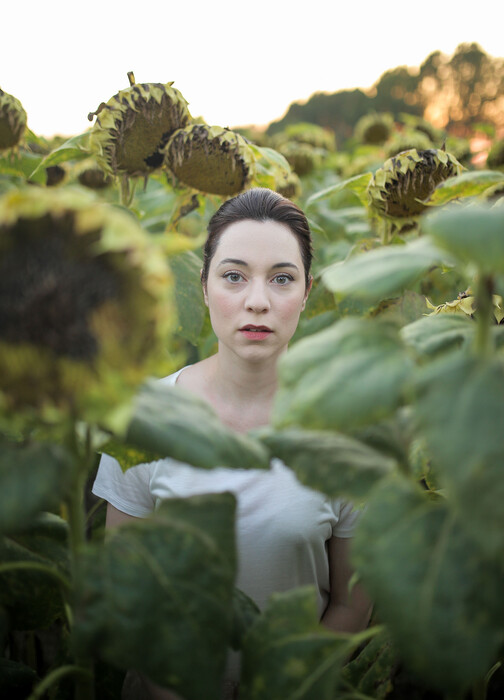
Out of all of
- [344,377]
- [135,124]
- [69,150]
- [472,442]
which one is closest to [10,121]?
[69,150]

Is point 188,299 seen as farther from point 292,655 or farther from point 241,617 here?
point 292,655

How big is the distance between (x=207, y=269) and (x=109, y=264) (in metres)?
1.19

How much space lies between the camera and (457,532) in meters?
0.63

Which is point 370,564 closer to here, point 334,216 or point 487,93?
point 334,216

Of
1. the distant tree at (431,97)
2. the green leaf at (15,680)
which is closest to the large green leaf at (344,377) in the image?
the green leaf at (15,680)

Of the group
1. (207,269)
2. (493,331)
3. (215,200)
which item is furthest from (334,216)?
(493,331)

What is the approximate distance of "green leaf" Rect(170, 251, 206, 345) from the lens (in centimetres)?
179

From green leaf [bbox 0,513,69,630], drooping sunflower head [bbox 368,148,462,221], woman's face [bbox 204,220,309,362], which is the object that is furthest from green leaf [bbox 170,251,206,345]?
green leaf [bbox 0,513,69,630]

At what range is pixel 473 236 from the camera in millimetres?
567

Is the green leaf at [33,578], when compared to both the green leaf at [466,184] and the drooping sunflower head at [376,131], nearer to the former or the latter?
the green leaf at [466,184]

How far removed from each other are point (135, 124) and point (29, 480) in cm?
140

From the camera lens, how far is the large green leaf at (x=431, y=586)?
58 centimetres

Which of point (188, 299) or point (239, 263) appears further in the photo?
point (188, 299)

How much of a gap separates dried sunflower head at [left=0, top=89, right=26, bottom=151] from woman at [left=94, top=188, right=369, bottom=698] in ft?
2.31
